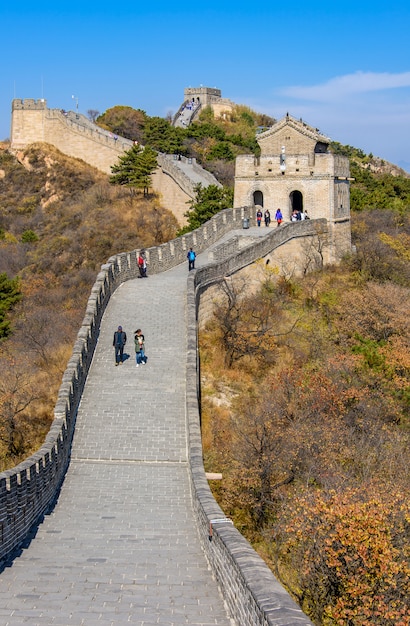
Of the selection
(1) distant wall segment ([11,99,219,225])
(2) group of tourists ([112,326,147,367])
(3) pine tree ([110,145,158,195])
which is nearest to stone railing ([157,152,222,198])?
(1) distant wall segment ([11,99,219,225])

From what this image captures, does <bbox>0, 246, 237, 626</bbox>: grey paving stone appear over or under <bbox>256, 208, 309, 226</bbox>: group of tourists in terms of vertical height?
under

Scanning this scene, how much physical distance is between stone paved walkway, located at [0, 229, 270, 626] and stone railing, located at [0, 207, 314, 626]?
0.76ft

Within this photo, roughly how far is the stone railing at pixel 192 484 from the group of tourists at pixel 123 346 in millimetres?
610

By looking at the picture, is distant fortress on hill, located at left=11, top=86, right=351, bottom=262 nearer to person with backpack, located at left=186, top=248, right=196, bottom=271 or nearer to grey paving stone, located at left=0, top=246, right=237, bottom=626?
person with backpack, located at left=186, top=248, right=196, bottom=271

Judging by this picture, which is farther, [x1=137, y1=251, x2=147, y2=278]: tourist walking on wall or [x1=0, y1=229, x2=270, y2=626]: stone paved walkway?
[x1=137, y1=251, x2=147, y2=278]: tourist walking on wall

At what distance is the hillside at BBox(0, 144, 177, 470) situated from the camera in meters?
16.5

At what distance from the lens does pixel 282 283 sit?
26656 millimetres

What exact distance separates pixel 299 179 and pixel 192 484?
20517 mm

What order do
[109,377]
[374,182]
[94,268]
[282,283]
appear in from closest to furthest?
[109,377] < [282,283] < [94,268] < [374,182]

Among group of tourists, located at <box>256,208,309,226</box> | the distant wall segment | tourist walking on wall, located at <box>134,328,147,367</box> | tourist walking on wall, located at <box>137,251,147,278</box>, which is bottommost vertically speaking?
tourist walking on wall, located at <box>134,328,147,367</box>

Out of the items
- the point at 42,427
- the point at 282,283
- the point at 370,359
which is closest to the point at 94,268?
the point at 282,283

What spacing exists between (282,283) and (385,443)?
11.0m

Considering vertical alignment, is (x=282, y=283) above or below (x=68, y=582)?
above

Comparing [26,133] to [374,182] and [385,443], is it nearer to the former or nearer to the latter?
[374,182]
